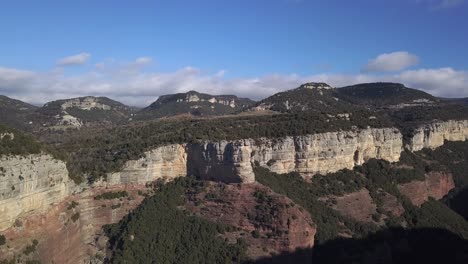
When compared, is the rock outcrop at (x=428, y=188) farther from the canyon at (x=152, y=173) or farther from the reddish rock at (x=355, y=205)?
the reddish rock at (x=355, y=205)

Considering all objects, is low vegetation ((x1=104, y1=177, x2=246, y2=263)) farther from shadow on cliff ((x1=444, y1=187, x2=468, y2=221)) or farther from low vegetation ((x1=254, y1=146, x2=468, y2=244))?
shadow on cliff ((x1=444, y1=187, x2=468, y2=221))

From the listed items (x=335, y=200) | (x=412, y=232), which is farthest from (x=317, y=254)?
(x=412, y=232)

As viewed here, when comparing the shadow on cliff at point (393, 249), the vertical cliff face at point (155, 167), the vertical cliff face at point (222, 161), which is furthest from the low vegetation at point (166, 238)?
the shadow on cliff at point (393, 249)

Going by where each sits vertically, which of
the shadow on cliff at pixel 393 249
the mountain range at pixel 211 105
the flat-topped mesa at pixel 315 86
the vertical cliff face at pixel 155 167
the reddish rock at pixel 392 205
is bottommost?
the shadow on cliff at pixel 393 249

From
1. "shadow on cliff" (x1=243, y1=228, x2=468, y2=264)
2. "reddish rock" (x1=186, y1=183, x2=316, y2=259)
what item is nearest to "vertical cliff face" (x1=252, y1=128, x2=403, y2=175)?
"reddish rock" (x1=186, y1=183, x2=316, y2=259)

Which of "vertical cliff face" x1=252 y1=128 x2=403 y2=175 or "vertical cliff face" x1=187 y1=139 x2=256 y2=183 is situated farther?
"vertical cliff face" x1=252 y1=128 x2=403 y2=175

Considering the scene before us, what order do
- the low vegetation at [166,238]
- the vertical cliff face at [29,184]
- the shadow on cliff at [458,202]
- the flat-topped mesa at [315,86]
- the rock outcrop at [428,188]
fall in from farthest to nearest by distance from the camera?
the flat-topped mesa at [315,86], the shadow on cliff at [458,202], the rock outcrop at [428,188], the low vegetation at [166,238], the vertical cliff face at [29,184]
